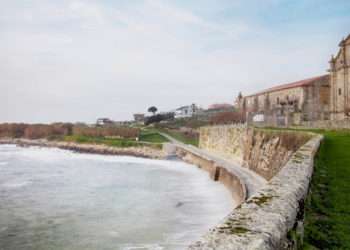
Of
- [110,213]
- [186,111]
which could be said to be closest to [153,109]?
[186,111]

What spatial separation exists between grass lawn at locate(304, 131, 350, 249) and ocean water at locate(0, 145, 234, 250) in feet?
17.7

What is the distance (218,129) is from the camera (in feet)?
143

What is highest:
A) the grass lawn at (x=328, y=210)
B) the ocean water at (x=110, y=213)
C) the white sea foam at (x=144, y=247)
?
the grass lawn at (x=328, y=210)

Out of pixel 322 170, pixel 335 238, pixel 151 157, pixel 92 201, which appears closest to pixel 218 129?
pixel 151 157

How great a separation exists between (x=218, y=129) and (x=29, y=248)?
3348 cm

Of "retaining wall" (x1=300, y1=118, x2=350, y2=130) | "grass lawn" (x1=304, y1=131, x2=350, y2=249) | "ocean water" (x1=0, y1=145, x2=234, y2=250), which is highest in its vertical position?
"retaining wall" (x1=300, y1=118, x2=350, y2=130)

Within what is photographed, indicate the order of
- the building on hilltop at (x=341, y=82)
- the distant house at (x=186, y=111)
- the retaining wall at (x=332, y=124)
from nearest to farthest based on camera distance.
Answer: the retaining wall at (x=332, y=124)
the building on hilltop at (x=341, y=82)
the distant house at (x=186, y=111)

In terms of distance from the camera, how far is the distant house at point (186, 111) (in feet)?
414

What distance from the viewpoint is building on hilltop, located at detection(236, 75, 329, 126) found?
41844 mm

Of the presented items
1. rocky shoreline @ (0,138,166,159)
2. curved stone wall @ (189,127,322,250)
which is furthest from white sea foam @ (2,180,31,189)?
curved stone wall @ (189,127,322,250)

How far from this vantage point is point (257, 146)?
27.1m

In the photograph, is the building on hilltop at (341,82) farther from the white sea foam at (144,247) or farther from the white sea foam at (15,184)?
the white sea foam at (144,247)

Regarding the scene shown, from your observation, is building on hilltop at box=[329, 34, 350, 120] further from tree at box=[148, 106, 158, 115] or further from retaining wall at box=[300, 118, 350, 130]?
tree at box=[148, 106, 158, 115]

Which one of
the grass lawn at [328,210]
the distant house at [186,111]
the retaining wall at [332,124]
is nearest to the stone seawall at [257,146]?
the retaining wall at [332,124]
